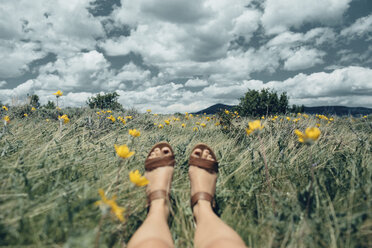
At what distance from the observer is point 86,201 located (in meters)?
1.02

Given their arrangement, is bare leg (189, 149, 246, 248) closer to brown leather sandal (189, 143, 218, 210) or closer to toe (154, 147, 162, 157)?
brown leather sandal (189, 143, 218, 210)

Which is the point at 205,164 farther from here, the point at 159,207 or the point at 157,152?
the point at 159,207

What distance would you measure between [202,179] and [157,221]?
58 centimetres

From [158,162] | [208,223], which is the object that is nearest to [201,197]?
[208,223]

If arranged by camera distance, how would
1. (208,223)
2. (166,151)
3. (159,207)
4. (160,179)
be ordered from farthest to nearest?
1. (166,151)
2. (160,179)
3. (159,207)
4. (208,223)

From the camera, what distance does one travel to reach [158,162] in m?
1.98

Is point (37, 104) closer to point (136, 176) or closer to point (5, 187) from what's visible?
point (5, 187)

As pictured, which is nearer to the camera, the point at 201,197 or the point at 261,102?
the point at 201,197

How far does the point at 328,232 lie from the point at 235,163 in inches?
44.5

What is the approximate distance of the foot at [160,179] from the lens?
1.58 metres

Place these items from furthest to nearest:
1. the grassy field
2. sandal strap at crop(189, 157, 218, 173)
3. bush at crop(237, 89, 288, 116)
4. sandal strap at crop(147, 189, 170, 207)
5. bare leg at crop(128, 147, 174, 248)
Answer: bush at crop(237, 89, 288, 116) < sandal strap at crop(189, 157, 218, 173) < sandal strap at crop(147, 189, 170, 207) < bare leg at crop(128, 147, 174, 248) < the grassy field

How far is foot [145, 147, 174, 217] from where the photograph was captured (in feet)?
5.17

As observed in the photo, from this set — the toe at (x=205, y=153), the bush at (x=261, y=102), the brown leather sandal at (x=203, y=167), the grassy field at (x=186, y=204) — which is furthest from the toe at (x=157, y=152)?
the bush at (x=261, y=102)

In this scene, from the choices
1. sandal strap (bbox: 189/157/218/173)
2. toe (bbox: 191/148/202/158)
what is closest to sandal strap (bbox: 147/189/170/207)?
sandal strap (bbox: 189/157/218/173)
